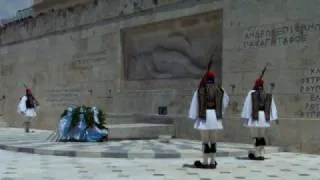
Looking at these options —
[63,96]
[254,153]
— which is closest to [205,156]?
[254,153]

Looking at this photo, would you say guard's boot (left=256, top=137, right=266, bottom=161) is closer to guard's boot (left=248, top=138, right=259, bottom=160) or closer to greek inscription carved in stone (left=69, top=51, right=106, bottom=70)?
guard's boot (left=248, top=138, right=259, bottom=160)

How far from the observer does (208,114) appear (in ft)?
32.9

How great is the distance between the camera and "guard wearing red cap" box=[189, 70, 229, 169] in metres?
9.98

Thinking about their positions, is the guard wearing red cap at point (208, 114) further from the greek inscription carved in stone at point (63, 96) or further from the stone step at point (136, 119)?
the greek inscription carved in stone at point (63, 96)

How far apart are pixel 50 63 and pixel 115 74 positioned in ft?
16.8

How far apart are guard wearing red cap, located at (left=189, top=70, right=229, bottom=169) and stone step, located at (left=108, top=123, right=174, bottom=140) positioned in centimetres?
547

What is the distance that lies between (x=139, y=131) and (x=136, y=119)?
2338mm

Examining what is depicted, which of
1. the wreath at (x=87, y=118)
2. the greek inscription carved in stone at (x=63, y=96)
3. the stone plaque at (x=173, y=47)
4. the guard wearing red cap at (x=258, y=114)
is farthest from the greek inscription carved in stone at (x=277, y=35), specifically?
the greek inscription carved in stone at (x=63, y=96)

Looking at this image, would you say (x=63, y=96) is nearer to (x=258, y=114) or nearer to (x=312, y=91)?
(x=312, y=91)

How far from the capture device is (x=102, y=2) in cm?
2027

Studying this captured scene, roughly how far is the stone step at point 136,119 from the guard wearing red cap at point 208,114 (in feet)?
20.9

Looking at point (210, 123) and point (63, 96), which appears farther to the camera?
point (63, 96)

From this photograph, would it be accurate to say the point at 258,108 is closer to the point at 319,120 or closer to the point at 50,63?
the point at 319,120

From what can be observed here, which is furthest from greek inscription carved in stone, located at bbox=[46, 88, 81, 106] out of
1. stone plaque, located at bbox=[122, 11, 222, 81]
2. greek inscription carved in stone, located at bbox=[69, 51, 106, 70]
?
stone plaque, located at bbox=[122, 11, 222, 81]
